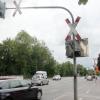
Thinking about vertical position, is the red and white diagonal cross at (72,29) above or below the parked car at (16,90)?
above

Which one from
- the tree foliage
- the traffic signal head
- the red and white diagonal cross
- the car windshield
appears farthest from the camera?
the tree foliage

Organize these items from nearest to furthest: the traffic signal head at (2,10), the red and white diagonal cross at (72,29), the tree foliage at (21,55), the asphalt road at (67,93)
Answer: the red and white diagonal cross at (72,29) → the traffic signal head at (2,10) → the asphalt road at (67,93) → the tree foliage at (21,55)

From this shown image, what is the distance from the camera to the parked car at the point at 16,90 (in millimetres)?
21250

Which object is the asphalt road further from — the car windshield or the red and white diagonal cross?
the red and white diagonal cross

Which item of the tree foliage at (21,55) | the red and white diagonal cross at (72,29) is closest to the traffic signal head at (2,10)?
the red and white diagonal cross at (72,29)

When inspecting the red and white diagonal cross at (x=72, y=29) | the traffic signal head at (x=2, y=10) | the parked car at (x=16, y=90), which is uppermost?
the traffic signal head at (x=2, y=10)

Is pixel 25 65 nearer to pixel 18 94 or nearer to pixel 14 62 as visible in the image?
pixel 14 62

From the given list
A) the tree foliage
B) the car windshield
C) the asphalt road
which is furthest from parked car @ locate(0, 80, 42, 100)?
the tree foliage

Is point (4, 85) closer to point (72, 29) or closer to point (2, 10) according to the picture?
point (2, 10)

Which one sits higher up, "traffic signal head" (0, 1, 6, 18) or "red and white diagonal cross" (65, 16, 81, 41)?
"traffic signal head" (0, 1, 6, 18)

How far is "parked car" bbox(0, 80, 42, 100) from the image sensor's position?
69.7ft

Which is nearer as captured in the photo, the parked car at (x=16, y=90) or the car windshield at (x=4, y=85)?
the parked car at (x=16, y=90)

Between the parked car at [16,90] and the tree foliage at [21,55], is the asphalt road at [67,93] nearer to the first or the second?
the parked car at [16,90]

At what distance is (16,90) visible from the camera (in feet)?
72.4
